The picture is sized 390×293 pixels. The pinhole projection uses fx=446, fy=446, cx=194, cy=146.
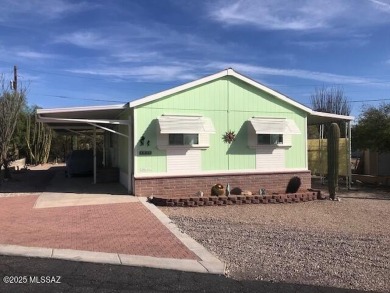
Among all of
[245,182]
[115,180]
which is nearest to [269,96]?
[245,182]

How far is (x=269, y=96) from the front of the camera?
53.4 feet

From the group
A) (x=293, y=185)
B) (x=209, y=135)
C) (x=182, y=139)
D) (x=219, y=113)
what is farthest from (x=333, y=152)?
(x=182, y=139)

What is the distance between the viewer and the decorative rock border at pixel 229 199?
13.1 metres

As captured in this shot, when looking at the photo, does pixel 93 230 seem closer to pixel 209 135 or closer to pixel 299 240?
pixel 299 240

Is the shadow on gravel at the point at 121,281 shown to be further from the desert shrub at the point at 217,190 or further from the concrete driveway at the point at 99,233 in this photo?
the desert shrub at the point at 217,190

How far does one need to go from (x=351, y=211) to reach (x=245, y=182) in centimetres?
383

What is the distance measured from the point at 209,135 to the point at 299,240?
7084mm

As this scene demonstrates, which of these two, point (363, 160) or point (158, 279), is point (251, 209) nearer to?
point (158, 279)

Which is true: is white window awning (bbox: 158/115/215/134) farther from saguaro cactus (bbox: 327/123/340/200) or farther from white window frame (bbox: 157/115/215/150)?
saguaro cactus (bbox: 327/123/340/200)

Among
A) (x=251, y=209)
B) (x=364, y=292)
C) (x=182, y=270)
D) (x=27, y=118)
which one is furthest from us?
(x=27, y=118)

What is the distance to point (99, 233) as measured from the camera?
8.59 meters

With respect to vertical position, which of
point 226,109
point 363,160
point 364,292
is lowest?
point 364,292

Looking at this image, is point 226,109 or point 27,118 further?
point 27,118

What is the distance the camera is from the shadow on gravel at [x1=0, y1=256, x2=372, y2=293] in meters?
5.36
